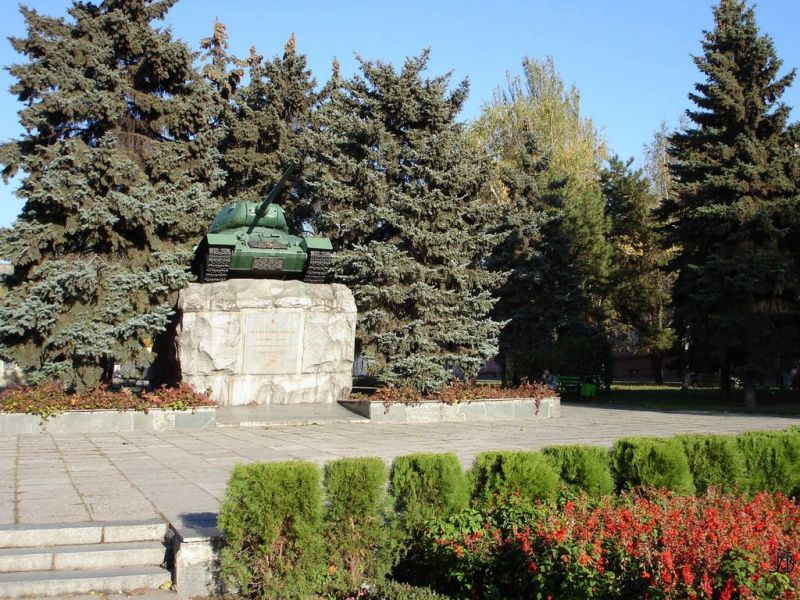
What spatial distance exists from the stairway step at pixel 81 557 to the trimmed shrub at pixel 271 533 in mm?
915

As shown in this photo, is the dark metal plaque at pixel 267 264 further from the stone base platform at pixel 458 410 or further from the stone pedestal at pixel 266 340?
the stone base platform at pixel 458 410

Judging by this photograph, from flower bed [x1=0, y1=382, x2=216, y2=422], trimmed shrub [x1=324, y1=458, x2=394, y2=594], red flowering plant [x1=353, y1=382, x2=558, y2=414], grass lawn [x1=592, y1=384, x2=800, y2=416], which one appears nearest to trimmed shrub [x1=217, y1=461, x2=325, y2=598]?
trimmed shrub [x1=324, y1=458, x2=394, y2=594]

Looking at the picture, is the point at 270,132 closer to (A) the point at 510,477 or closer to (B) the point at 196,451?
(B) the point at 196,451

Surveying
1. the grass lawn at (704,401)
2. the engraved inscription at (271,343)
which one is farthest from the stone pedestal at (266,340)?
the grass lawn at (704,401)

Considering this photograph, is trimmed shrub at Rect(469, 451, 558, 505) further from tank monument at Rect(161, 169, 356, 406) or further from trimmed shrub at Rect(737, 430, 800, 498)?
tank monument at Rect(161, 169, 356, 406)

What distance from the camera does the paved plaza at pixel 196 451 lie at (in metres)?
6.30

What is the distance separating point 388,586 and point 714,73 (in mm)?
20190

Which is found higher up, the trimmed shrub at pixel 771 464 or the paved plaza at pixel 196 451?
the trimmed shrub at pixel 771 464

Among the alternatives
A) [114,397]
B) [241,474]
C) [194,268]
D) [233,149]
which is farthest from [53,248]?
[241,474]

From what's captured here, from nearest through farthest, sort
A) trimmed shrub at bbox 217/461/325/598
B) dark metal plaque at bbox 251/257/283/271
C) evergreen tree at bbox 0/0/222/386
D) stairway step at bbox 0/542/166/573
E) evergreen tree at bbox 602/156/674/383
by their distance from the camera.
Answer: trimmed shrub at bbox 217/461/325/598 → stairway step at bbox 0/542/166/573 → evergreen tree at bbox 0/0/222/386 → dark metal plaque at bbox 251/257/283/271 → evergreen tree at bbox 602/156/674/383

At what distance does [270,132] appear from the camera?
23.1m

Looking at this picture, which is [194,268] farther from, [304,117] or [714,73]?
[714,73]

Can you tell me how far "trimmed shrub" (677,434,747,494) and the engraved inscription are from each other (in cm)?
1025

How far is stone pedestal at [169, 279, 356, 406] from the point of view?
49.2ft
